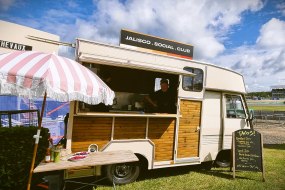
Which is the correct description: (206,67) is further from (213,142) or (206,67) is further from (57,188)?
(57,188)

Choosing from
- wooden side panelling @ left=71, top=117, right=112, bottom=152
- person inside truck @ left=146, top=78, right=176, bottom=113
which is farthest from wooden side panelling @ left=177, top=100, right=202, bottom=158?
wooden side panelling @ left=71, top=117, right=112, bottom=152

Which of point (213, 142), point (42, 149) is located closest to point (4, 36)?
point (42, 149)

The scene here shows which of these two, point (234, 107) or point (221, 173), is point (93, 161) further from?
point (234, 107)

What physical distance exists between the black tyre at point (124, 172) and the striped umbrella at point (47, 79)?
2.40 metres

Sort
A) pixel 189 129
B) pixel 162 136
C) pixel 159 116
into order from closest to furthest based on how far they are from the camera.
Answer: pixel 159 116 → pixel 162 136 → pixel 189 129

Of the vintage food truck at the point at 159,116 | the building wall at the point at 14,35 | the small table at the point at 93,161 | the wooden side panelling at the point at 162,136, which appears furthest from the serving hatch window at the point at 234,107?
the building wall at the point at 14,35

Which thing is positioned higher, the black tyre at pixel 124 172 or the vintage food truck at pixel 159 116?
the vintage food truck at pixel 159 116

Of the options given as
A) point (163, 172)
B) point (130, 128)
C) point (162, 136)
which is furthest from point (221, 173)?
point (130, 128)

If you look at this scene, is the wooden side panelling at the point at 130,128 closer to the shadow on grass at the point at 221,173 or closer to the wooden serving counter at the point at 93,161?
the wooden serving counter at the point at 93,161

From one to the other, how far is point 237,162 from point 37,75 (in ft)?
20.1

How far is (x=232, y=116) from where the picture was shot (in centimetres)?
819

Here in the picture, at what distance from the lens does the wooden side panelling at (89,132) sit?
217 inches

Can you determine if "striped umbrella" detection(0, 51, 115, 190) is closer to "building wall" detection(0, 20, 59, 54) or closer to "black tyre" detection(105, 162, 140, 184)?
"black tyre" detection(105, 162, 140, 184)

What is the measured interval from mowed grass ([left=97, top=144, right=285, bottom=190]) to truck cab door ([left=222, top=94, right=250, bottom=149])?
Result: 40.2 inches
